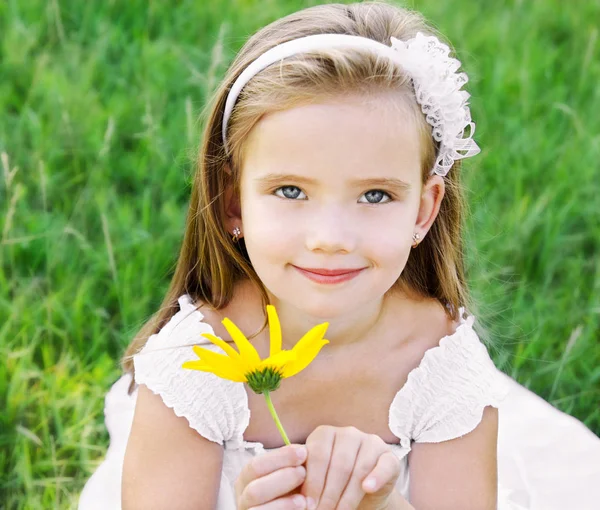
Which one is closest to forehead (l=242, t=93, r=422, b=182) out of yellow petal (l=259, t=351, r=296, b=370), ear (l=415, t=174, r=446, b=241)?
ear (l=415, t=174, r=446, b=241)

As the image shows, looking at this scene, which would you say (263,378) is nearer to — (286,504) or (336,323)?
(286,504)

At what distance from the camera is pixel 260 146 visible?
6.68ft

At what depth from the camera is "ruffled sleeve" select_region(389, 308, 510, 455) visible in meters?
2.34

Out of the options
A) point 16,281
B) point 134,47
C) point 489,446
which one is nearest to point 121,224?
point 16,281

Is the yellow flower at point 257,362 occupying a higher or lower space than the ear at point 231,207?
lower

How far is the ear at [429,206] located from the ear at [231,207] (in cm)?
38

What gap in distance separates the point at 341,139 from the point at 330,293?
0.30 metres

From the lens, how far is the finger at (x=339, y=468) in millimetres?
1795

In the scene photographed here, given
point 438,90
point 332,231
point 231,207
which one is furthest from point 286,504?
point 438,90

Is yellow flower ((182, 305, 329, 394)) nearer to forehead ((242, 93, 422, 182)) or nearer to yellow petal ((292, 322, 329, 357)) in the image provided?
yellow petal ((292, 322, 329, 357))

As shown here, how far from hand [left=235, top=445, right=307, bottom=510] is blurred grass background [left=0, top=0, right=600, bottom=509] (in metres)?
0.94

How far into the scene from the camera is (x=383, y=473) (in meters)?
1.79

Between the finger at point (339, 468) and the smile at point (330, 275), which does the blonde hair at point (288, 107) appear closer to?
the smile at point (330, 275)

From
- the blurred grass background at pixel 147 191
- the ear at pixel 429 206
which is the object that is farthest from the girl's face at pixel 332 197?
the blurred grass background at pixel 147 191
